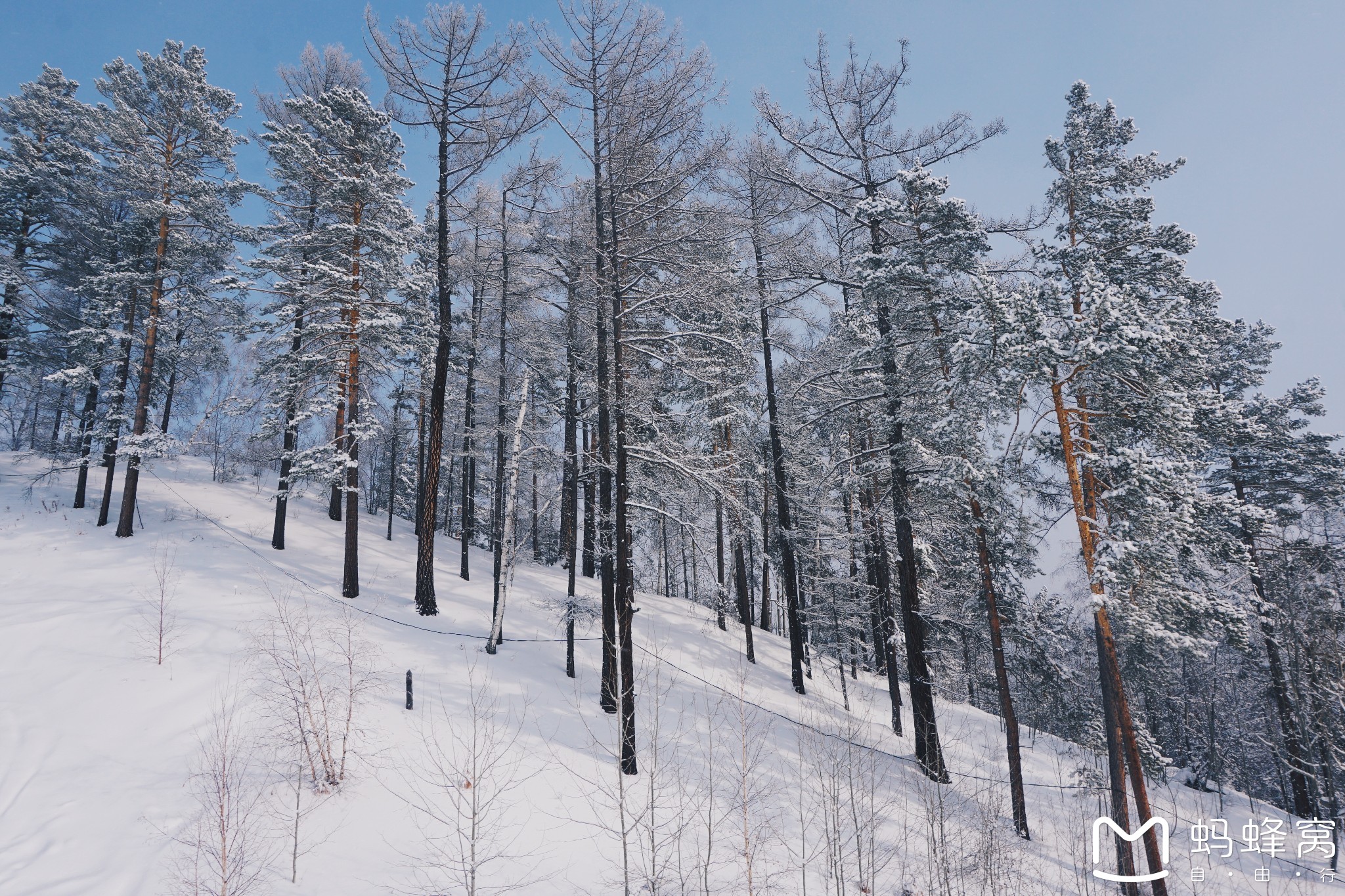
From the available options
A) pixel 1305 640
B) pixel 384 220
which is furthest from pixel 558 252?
pixel 1305 640

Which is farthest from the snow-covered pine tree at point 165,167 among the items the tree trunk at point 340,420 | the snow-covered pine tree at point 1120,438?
the snow-covered pine tree at point 1120,438

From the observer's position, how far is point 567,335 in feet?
51.4

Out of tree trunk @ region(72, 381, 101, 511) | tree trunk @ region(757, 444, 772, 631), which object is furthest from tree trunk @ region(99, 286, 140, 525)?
tree trunk @ region(757, 444, 772, 631)

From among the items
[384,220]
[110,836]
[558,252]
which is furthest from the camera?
[384,220]

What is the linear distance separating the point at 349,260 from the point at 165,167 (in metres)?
6.99

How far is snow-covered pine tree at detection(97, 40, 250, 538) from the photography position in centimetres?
1544

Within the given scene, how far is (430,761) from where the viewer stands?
27.7ft

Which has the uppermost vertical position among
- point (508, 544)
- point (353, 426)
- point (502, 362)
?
point (502, 362)

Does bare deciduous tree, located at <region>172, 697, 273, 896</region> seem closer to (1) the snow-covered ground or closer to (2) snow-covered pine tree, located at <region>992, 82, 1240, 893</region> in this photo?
(1) the snow-covered ground

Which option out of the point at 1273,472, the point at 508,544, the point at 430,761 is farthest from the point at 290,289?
the point at 1273,472

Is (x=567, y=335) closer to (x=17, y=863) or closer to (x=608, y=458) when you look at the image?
(x=608, y=458)

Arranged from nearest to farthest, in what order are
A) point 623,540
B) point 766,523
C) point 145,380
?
1. point 623,540
2. point 145,380
3. point 766,523

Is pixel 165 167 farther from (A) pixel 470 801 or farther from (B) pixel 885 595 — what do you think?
(B) pixel 885 595

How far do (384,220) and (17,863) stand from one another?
1455 centimetres
